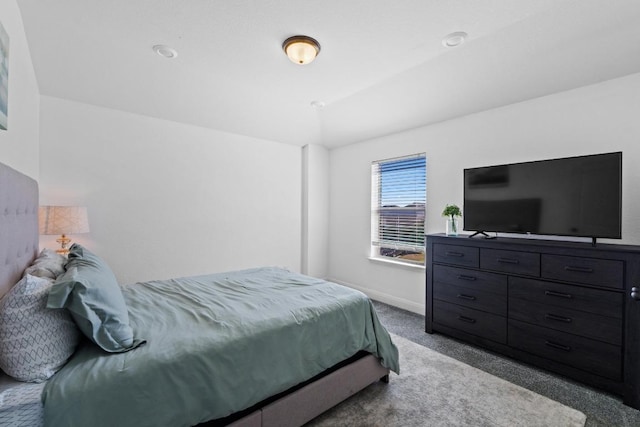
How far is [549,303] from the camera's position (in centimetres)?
226

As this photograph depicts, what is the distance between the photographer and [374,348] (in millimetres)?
2029

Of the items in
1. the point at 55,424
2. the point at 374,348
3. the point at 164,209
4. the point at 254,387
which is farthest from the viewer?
the point at 164,209

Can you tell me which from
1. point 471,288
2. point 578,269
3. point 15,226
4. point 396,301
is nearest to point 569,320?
point 578,269

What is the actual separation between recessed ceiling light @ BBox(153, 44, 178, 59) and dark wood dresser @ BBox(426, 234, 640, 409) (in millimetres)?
3099

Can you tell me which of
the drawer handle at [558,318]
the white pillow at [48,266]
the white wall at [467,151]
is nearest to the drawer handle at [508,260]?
the drawer handle at [558,318]

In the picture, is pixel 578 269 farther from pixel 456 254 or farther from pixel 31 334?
pixel 31 334

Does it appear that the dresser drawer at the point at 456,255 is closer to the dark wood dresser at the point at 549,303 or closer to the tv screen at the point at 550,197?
the dark wood dresser at the point at 549,303

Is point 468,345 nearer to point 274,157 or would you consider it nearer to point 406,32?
point 406,32

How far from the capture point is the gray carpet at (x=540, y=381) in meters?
1.81

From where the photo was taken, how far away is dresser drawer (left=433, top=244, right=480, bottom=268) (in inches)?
107

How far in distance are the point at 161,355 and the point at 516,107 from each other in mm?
3561

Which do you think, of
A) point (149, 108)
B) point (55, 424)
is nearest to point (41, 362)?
point (55, 424)

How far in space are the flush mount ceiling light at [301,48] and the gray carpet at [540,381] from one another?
2861mm

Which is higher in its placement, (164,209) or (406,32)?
(406,32)
